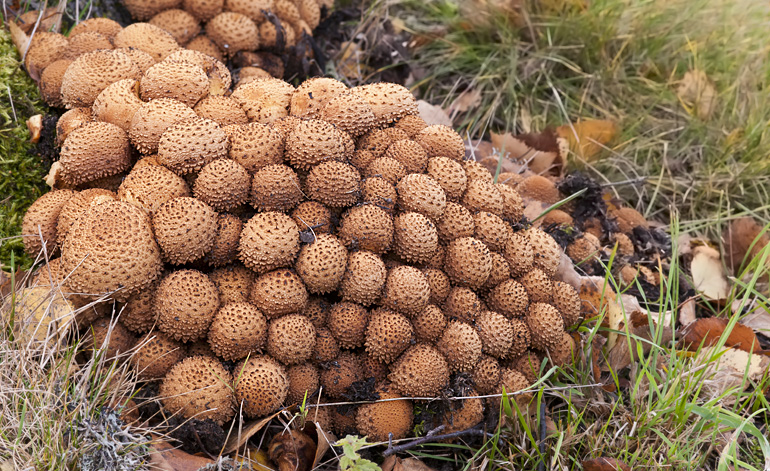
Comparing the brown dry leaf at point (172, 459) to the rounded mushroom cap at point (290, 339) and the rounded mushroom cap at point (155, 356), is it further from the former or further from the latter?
the rounded mushroom cap at point (290, 339)

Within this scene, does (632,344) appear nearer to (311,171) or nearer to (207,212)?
(311,171)

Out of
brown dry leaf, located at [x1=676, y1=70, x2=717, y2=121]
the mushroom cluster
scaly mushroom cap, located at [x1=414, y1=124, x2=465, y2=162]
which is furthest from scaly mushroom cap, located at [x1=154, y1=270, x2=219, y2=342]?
brown dry leaf, located at [x1=676, y1=70, x2=717, y2=121]

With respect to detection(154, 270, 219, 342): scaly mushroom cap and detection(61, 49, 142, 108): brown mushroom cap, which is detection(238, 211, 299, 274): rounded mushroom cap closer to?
detection(154, 270, 219, 342): scaly mushroom cap

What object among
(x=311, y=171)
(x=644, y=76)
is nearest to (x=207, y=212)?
(x=311, y=171)

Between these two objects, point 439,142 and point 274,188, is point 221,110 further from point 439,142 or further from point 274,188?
point 439,142

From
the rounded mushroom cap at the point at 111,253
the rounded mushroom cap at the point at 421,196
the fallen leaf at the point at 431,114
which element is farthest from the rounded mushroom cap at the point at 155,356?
the fallen leaf at the point at 431,114
